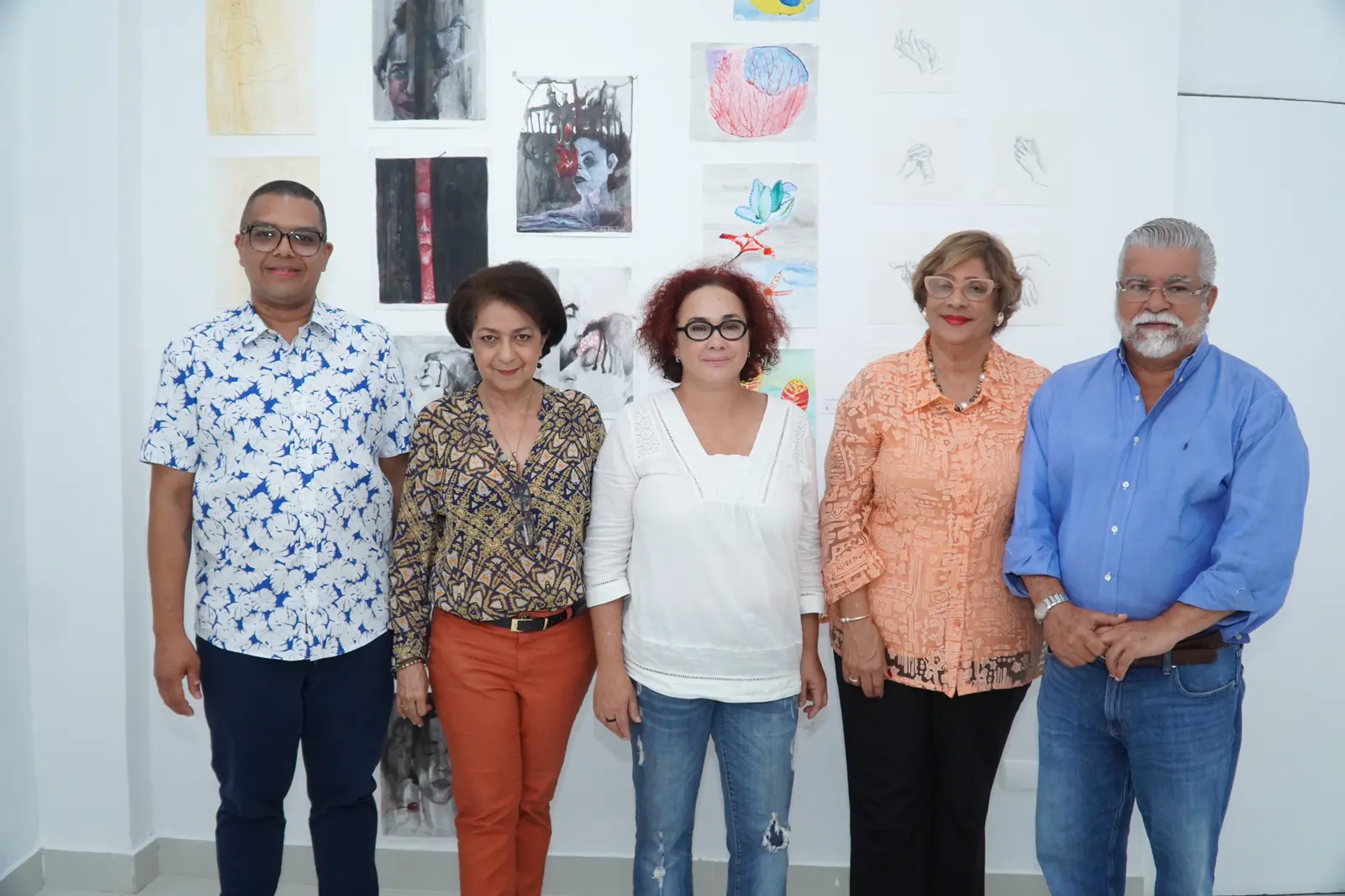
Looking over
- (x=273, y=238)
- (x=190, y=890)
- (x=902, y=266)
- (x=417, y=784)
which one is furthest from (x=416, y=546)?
(x=190, y=890)

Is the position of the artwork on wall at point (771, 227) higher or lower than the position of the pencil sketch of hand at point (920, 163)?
lower

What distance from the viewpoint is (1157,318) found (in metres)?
1.63

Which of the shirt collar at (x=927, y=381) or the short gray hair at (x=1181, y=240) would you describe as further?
the shirt collar at (x=927, y=381)

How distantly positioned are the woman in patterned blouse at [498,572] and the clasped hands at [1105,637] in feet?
3.16

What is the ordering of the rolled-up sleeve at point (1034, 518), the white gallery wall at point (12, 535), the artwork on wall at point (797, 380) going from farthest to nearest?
the artwork on wall at point (797, 380) → the white gallery wall at point (12, 535) → the rolled-up sleeve at point (1034, 518)

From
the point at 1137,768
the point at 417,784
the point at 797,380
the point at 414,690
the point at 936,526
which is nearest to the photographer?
the point at 1137,768

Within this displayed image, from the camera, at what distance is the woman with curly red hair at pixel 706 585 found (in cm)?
174

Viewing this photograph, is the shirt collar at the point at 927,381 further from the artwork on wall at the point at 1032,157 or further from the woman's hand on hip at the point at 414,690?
the woman's hand on hip at the point at 414,690

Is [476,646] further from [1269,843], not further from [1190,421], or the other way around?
[1269,843]

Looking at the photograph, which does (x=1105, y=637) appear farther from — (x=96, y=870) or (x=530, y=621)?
(x=96, y=870)

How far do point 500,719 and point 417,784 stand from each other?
1.08 metres

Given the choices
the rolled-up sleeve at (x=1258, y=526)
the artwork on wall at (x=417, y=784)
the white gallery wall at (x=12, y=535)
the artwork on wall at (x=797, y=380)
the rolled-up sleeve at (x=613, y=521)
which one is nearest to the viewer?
the rolled-up sleeve at (x=1258, y=526)

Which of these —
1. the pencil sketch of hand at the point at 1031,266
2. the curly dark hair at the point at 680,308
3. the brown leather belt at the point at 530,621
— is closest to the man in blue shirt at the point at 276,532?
the brown leather belt at the point at 530,621

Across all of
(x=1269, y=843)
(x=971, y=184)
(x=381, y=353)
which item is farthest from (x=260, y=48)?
(x=1269, y=843)
